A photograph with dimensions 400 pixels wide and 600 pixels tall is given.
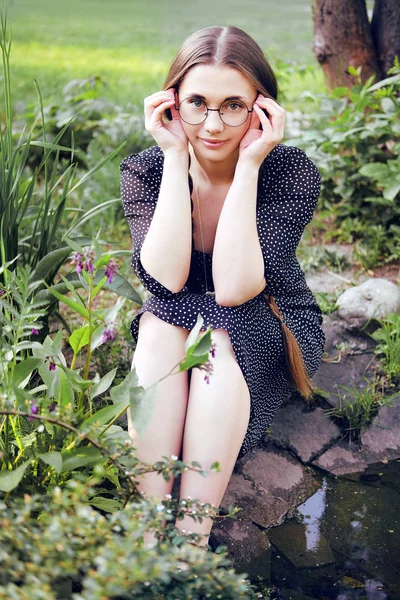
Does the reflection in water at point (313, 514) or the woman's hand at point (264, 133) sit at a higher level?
the woman's hand at point (264, 133)

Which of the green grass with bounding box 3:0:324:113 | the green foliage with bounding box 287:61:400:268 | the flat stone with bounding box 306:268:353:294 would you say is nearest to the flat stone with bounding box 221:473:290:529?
the flat stone with bounding box 306:268:353:294

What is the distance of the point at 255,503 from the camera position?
91.6 inches

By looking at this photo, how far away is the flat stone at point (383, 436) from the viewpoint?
257 centimetres

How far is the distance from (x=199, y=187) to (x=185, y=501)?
115 centimetres

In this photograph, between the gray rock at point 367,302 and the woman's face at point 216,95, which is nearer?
the woman's face at point 216,95

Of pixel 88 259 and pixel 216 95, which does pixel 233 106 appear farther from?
pixel 88 259

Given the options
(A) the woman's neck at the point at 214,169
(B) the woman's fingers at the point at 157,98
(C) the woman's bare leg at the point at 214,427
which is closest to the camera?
(C) the woman's bare leg at the point at 214,427

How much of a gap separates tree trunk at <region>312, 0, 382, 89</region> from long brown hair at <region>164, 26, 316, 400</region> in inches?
78.3

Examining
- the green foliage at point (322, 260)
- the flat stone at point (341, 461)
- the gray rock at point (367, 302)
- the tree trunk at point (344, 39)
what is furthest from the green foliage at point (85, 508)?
the tree trunk at point (344, 39)

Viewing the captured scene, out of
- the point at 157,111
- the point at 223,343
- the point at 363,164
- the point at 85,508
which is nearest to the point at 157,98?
the point at 157,111

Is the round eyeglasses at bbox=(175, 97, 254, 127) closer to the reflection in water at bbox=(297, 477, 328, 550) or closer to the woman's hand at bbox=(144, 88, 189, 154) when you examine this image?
the woman's hand at bbox=(144, 88, 189, 154)

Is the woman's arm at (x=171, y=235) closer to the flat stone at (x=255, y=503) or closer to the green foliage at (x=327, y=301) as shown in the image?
the flat stone at (x=255, y=503)

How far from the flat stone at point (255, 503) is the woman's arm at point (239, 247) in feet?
1.96

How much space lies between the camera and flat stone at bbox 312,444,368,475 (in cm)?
251
